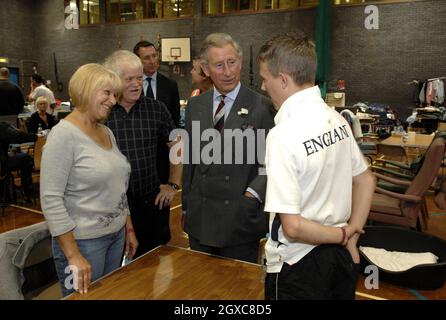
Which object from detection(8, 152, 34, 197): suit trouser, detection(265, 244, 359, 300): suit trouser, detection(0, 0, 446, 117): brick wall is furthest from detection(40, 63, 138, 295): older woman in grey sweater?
detection(0, 0, 446, 117): brick wall

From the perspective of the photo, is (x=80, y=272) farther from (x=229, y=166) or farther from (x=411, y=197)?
(x=411, y=197)

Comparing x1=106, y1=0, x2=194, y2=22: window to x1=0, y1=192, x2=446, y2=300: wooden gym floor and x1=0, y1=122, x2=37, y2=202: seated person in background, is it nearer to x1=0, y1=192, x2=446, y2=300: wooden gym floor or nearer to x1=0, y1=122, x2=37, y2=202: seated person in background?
x1=0, y1=122, x2=37, y2=202: seated person in background

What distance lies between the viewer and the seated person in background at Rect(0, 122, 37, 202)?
5.06m

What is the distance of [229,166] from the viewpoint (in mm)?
1900

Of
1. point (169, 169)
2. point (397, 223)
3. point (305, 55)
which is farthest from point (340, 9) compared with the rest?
point (305, 55)

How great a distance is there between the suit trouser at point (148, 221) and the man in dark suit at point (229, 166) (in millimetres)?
369

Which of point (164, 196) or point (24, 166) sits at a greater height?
point (164, 196)

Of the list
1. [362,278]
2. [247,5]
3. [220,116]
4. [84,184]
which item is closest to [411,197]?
[362,278]

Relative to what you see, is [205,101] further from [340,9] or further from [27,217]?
[340,9]

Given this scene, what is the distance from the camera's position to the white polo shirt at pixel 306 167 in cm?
107

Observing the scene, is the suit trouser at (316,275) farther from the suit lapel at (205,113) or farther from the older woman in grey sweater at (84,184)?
the suit lapel at (205,113)

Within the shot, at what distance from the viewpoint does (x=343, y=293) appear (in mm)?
1196

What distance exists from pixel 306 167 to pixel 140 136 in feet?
4.21

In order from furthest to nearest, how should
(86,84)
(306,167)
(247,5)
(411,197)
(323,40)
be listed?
(247,5), (323,40), (411,197), (86,84), (306,167)
